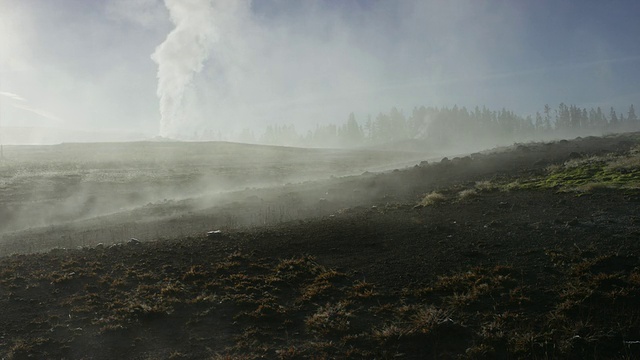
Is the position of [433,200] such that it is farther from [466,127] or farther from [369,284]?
[466,127]

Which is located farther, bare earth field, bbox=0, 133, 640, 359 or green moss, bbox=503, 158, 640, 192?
green moss, bbox=503, 158, 640, 192

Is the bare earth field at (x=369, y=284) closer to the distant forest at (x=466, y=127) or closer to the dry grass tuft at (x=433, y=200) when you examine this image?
the dry grass tuft at (x=433, y=200)

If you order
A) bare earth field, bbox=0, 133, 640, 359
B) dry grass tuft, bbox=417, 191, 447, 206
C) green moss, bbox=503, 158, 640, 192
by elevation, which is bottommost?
bare earth field, bbox=0, 133, 640, 359

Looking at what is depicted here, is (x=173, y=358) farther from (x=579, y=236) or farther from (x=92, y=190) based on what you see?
(x=92, y=190)

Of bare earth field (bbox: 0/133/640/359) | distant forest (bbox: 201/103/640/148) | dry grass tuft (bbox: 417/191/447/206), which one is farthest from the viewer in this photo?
distant forest (bbox: 201/103/640/148)

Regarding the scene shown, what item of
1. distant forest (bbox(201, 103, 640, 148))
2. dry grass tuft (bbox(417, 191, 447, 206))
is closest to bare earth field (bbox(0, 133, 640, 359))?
dry grass tuft (bbox(417, 191, 447, 206))

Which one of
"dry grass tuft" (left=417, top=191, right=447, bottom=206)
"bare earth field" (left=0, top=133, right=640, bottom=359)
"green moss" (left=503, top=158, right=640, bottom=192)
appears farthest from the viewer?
"dry grass tuft" (left=417, top=191, right=447, bottom=206)

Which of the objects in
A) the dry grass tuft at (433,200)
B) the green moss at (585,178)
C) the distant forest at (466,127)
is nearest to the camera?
the green moss at (585,178)

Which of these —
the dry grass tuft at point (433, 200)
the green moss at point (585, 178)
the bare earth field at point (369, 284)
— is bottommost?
the bare earth field at point (369, 284)

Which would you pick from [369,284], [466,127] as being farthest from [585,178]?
[466,127]

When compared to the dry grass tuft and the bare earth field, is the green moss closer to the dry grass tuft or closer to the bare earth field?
the bare earth field

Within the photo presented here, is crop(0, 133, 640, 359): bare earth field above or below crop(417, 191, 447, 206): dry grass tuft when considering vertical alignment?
below

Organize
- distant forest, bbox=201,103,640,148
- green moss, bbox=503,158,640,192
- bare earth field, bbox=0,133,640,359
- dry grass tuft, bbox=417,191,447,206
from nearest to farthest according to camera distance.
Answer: bare earth field, bbox=0,133,640,359
green moss, bbox=503,158,640,192
dry grass tuft, bbox=417,191,447,206
distant forest, bbox=201,103,640,148

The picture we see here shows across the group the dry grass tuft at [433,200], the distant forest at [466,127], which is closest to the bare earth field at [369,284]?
the dry grass tuft at [433,200]
